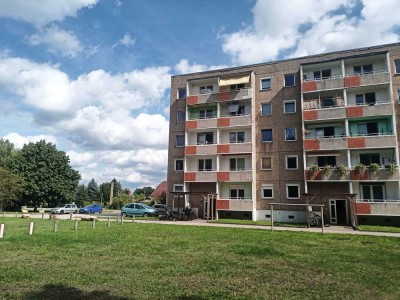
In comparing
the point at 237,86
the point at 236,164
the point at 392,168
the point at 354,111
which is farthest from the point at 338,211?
the point at 237,86

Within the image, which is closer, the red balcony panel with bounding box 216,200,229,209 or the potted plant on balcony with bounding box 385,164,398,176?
the potted plant on balcony with bounding box 385,164,398,176

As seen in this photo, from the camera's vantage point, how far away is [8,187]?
150ft

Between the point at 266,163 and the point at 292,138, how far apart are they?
3.82 m

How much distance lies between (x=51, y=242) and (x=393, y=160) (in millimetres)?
29202

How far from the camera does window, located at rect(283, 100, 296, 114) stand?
114 feet

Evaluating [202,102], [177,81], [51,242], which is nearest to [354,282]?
[51,242]

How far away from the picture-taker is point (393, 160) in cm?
2992

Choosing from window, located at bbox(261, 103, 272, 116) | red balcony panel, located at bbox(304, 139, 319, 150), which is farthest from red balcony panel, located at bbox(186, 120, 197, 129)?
red balcony panel, located at bbox(304, 139, 319, 150)

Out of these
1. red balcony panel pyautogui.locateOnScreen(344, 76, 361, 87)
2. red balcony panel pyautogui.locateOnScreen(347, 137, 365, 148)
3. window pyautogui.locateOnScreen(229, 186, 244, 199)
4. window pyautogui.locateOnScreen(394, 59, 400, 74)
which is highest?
window pyautogui.locateOnScreen(394, 59, 400, 74)

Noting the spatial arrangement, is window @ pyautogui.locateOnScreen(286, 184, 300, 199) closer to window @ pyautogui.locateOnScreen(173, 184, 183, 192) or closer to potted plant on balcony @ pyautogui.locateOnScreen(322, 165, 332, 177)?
potted plant on balcony @ pyautogui.locateOnScreen(322, 165, 332, 177)

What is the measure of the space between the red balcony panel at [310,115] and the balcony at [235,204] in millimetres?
10232

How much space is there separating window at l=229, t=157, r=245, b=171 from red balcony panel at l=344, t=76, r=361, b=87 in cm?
1304

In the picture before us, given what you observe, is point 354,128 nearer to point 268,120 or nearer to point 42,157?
point 268,120

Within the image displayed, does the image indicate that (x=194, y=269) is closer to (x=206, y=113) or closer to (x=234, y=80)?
(x=234, y=80)
